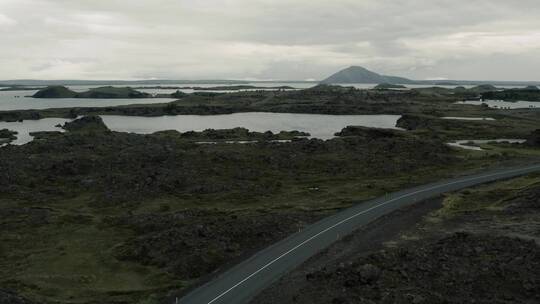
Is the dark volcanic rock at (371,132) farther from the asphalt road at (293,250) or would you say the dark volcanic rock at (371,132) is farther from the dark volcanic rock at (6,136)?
the dark volcanic rock at (6,136)

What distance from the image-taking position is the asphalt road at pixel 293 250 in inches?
1704

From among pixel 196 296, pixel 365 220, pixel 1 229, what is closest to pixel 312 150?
pixel 365 220

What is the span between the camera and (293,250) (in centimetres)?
5462

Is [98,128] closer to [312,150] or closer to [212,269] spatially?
[312,150]

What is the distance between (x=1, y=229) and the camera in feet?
220

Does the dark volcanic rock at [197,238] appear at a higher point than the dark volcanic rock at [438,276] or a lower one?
lower

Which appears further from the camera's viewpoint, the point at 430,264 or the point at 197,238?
the point at 197,238

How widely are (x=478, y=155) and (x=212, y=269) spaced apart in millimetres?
89668

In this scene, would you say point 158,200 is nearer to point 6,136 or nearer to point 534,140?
point 534,140

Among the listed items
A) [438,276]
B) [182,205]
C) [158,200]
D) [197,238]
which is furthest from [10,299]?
[158,200]

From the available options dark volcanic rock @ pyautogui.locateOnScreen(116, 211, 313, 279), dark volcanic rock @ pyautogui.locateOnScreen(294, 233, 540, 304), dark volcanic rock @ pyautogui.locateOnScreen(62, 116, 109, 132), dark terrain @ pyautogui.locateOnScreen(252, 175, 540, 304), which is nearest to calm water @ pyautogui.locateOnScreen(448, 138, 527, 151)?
dark terrain @ pyautogui.locateOnScreen(252, 175, 540, 304)

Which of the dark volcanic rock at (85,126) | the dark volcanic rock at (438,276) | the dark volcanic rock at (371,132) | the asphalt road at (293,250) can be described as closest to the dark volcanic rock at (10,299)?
the asphalt road at (293,250)

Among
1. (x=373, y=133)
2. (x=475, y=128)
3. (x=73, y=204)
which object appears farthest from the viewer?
(x=475, y=128)

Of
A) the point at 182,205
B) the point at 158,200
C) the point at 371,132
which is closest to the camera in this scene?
the point at 182,205
